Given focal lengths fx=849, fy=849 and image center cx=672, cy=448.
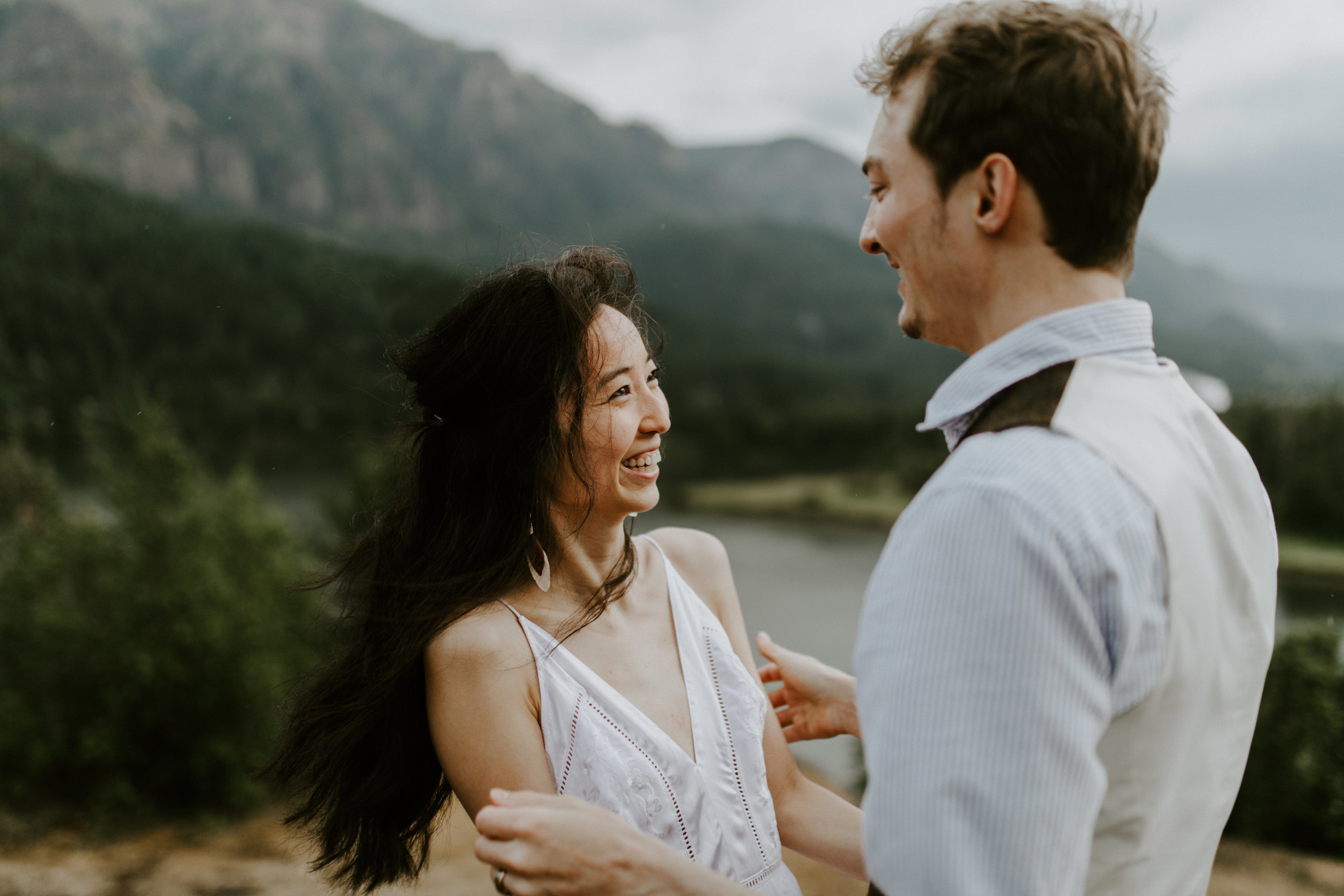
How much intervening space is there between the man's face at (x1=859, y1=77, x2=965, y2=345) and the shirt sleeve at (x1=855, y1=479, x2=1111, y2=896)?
42cm

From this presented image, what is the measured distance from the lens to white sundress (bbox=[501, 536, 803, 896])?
198 centimetres

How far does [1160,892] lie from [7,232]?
63383mm

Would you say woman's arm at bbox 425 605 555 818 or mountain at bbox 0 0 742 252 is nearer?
woman's arm at bbox 425 605 555 818

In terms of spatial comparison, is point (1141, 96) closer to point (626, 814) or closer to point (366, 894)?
point (626, 814)

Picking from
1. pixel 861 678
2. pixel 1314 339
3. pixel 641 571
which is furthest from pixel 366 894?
pixel 1314 339

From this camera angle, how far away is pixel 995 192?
1.22 meters

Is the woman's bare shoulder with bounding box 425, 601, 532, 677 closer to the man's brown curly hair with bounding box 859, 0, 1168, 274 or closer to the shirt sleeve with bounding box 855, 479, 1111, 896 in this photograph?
the shirt sleeve with bounding box 855, 479, 1111, 896

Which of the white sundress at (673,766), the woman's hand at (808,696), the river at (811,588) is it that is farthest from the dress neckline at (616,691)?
the river at (811,588)

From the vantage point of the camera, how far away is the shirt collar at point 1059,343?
3.92 ft

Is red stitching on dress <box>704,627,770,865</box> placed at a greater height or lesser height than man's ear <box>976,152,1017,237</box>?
lesser

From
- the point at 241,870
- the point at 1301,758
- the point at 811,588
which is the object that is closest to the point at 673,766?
the point at 241,870

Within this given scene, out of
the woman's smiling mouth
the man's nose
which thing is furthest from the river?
the man's nose

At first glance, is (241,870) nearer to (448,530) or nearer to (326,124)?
(448,530)

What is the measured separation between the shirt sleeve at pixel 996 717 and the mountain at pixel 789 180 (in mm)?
164805
